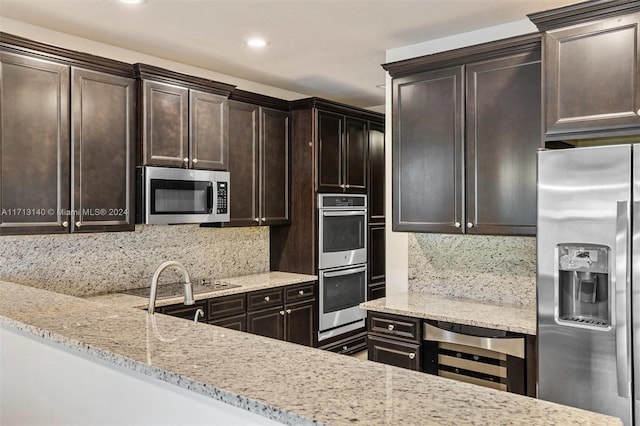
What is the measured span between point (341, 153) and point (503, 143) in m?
2.07

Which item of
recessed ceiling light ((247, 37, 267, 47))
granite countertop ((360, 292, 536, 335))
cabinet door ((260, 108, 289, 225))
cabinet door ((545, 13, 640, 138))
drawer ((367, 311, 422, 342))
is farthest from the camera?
cabinet door ((260, 108, 289, 225))

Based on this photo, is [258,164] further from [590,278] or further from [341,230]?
[590,278]

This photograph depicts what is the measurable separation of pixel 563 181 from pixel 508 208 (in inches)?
26.4

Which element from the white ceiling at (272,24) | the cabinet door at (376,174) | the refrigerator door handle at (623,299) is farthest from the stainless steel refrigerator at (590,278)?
the cabinet door at (376,174)

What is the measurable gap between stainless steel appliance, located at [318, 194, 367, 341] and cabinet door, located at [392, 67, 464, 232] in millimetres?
1319

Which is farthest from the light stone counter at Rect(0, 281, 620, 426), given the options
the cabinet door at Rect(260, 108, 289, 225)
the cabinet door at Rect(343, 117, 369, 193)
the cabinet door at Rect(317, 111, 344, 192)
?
the cabinet door at Rect(343, 117, 369, 193)

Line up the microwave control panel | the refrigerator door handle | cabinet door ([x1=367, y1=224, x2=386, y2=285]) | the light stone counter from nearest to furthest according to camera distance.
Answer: the light stone counter, the refrigerator door handle, the microwave control panel, cabinet door ([x1=367, y1=224, x2=386, y2=285])

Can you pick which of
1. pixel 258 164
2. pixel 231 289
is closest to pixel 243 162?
pixel 258 164

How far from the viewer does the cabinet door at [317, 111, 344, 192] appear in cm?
468

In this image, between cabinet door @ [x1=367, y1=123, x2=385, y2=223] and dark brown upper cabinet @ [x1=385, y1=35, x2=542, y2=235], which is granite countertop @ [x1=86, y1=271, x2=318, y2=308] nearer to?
cabinet door @ [x1=367, y1=123, x2=385, y2=223]

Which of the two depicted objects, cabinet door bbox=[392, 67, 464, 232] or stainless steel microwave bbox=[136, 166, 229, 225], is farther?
stainless steel microwave bbox=[136, 166, 229, 225]

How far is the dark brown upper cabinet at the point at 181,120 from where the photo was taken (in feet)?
11.7

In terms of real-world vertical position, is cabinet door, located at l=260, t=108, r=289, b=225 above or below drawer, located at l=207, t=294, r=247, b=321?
above

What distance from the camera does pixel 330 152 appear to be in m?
4.77
